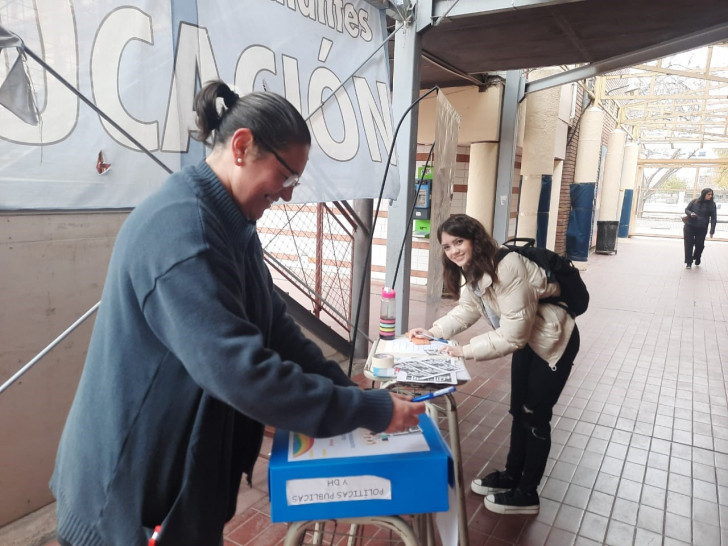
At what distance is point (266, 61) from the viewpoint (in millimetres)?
2500

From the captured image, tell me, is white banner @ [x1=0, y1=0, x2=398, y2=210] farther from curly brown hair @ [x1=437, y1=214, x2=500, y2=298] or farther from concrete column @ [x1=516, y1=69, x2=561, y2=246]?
concrete column @ [x1=516, y1=69, x2=561, y2=246]

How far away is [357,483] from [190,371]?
51 cm

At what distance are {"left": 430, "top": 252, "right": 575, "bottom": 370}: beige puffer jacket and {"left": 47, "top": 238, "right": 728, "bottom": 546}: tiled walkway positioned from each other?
38.1 inches

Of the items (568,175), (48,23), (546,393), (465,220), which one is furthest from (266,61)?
(568,175)

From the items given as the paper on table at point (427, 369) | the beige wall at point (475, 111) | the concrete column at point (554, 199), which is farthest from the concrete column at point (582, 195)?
the paper on table at point (427, 369)

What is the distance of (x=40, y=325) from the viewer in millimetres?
2264

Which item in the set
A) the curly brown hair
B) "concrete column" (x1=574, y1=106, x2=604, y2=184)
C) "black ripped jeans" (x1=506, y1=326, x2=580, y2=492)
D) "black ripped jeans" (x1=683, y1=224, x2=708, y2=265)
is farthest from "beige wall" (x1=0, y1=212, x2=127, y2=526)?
"black ripped jeans" (x1=683, y1=224, x2=708, y2=265)

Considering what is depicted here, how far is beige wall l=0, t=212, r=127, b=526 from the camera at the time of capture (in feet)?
7.06

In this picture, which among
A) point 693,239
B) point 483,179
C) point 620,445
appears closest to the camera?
point 620,445

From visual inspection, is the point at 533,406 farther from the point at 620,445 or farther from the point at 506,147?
the point at 506,147

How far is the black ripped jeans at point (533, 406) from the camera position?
92.7 inches

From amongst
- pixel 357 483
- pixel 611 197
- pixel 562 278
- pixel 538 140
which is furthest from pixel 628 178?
pixel 357 483

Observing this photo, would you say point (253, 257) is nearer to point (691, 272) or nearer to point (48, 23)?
point (48, 23)

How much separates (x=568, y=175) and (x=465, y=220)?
10.0 metres
